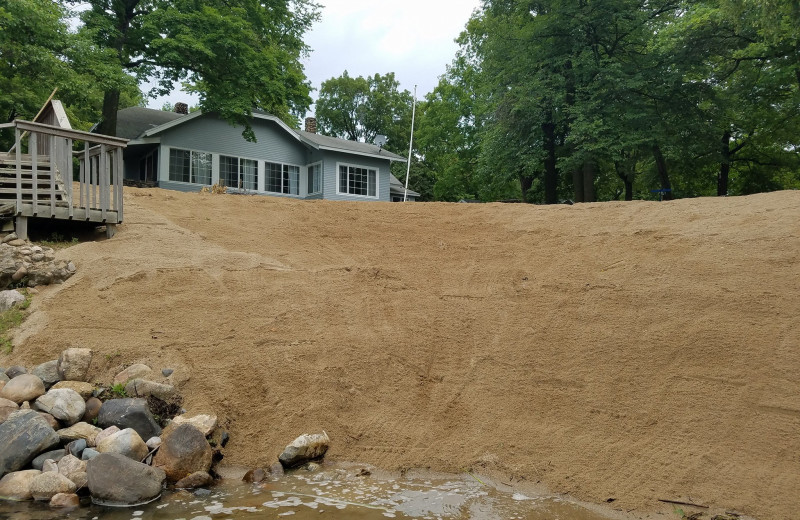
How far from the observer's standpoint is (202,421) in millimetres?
5543

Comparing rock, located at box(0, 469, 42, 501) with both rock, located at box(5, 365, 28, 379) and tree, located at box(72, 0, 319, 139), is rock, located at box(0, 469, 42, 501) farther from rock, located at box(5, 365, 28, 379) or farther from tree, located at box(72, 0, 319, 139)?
tree, located at box(72, 0, 319, 139)

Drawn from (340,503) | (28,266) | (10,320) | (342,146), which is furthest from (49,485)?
(342,146)

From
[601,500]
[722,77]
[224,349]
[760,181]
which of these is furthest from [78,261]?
[760,181]

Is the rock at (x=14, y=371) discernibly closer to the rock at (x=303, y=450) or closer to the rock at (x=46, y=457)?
the rock at (x=46, y=457)

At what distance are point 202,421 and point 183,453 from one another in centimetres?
52

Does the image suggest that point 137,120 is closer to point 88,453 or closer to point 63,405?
point 63,405

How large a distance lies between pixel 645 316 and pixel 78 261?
7543mm

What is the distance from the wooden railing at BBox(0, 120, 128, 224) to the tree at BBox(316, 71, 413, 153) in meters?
42.1

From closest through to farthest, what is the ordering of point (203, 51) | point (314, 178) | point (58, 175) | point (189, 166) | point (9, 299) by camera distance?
point (9, 299) → point (58, 175) → point (203, 51) → point (189, 166) → point (314, 178)

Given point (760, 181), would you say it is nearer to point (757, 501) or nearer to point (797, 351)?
point (797, 351)

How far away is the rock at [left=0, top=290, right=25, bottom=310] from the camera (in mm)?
7051

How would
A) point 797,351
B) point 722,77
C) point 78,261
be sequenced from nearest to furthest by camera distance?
point 797,351 < point 78,261 < point 722,77

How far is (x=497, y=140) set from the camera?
2297 centimetres

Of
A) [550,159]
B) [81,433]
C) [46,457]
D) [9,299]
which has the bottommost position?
[46,457]
